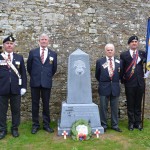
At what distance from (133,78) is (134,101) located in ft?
1.44

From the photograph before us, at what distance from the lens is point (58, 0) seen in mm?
6055

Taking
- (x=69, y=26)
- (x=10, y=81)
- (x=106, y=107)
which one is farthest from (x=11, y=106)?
(x=69, y=26)

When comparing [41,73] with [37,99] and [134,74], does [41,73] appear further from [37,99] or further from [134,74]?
[134,74]

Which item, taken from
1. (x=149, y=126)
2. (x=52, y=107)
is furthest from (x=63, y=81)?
(x=149, y=126)

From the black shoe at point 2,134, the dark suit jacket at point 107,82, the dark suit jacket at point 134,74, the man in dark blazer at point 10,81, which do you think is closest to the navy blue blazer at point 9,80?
the man in dark blazer at point 10,81

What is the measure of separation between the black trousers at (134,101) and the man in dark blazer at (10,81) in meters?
1.93

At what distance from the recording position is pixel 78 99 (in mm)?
5145

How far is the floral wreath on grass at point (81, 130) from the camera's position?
481cm

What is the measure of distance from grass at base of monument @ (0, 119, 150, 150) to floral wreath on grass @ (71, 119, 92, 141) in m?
0.09

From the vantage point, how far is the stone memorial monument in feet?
16.6

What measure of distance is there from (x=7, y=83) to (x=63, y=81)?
164cm

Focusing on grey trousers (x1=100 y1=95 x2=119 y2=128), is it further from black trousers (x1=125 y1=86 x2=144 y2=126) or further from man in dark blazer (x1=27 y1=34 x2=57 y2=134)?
man in dark blazer (x1=27 y1=34 x2=57 y2=134)

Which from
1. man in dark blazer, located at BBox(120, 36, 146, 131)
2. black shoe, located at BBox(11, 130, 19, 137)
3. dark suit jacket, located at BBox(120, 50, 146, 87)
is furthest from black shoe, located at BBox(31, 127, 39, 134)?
dark suit jacket, located at BBox(120, 50, 146, 87)

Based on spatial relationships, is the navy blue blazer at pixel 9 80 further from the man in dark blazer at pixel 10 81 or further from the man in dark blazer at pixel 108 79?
the man in dark blazer at pixel 108 79
